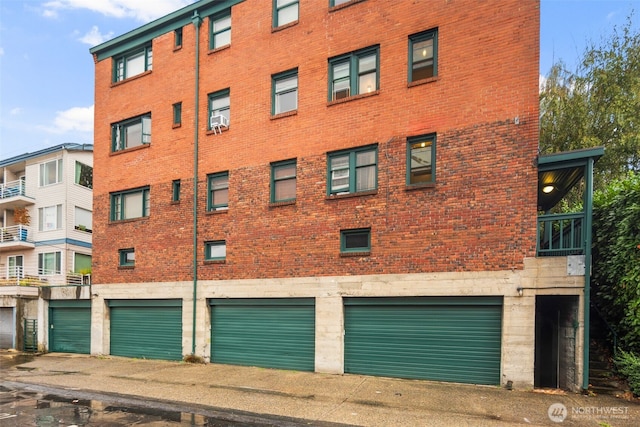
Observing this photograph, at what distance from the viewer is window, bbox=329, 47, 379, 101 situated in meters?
12.1

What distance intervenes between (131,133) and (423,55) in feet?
42.1

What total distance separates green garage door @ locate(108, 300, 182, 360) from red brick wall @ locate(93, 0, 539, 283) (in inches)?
46.5

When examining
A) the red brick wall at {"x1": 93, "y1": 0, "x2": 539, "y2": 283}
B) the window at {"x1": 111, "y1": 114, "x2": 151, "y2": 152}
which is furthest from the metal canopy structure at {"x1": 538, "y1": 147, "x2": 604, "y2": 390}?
the window at {"x1": 111, "y1": 114, "x2": 151, "y2": 152}

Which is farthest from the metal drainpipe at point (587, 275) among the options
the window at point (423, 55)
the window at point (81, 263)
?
the window at point (81, 263)

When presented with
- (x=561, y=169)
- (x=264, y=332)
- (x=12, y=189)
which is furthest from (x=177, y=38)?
(x=12, y=189)

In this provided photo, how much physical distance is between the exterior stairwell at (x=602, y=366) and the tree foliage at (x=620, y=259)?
805 mm

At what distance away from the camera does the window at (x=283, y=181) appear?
13008 millimetres

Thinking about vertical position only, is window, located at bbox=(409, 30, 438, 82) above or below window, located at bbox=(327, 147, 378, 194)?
above

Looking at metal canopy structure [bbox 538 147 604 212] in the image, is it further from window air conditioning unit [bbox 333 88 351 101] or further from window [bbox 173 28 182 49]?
window [bbox 173 28 182 49]

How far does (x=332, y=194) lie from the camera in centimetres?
1220

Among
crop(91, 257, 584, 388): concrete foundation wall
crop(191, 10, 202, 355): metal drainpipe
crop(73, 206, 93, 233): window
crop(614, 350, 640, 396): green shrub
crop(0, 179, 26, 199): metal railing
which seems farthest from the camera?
crop(0, 179, 26, 199): metal railing

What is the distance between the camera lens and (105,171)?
17.0 metres

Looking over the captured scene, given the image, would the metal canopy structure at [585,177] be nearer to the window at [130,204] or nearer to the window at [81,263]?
the window at [130,204]

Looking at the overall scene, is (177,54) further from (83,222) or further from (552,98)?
(552,98)
